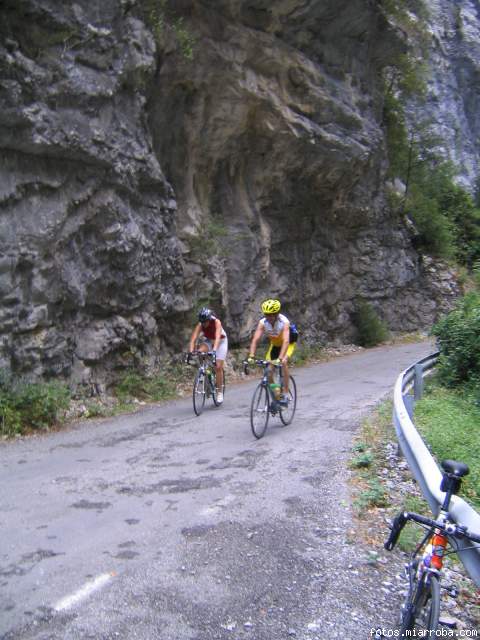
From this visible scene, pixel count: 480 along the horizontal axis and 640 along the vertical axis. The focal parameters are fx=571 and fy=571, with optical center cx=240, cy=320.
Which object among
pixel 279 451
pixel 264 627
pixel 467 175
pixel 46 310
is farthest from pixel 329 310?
pixel 467 175

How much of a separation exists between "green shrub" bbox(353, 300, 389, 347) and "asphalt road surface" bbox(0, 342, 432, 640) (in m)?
17.3

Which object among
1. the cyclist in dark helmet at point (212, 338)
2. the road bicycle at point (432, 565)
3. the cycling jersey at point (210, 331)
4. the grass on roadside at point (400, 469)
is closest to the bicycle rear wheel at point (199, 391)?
the cyclist in dark helmet at point (212, 338)

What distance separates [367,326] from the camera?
1010 inches

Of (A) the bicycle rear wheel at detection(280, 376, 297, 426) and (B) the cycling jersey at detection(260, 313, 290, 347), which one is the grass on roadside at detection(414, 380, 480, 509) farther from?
(B) the cycling jersey at detection(260, 313, 290, 347)

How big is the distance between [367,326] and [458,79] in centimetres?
3007

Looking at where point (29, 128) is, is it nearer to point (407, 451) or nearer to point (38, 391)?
point (38, 391)

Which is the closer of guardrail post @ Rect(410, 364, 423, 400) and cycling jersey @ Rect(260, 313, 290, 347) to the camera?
cycling jersey @ Rect(260, 313, 290, 347)

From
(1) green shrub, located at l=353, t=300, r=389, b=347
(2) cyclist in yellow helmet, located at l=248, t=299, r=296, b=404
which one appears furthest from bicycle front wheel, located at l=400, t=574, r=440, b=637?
(1) green shrub, located at l=353, t=300, r=389, b=347

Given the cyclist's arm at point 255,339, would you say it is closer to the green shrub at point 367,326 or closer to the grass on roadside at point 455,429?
the grass on roadside at point 455,429

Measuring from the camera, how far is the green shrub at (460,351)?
12211 millimetres

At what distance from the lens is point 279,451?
786cm

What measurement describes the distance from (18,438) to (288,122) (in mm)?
13510

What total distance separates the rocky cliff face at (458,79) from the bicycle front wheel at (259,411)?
130ft

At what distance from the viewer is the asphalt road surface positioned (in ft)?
11.9
